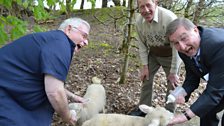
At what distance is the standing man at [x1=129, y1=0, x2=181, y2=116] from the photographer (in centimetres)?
418

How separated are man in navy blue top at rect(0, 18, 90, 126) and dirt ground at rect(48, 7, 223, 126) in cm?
213

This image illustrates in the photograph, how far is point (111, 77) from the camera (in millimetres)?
6125

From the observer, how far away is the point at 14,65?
257 centimetres

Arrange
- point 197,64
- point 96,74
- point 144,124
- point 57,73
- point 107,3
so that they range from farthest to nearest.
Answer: point 107,3, point 96,74, point 144,124, point 197,64, point 57,73

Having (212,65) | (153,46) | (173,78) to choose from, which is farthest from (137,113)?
(212,65)

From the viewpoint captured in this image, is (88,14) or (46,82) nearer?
(46,82)

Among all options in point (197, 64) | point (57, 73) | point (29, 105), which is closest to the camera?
point (57, 73)

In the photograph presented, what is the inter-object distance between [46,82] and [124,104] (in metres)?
2.94

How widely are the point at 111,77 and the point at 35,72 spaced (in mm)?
3607

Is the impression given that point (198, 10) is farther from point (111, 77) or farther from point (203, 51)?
point (203, 51)

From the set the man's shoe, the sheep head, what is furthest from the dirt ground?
the sheep head

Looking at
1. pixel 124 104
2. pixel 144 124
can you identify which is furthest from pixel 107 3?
pixel 144 124

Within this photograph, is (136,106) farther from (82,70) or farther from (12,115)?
(12,115)

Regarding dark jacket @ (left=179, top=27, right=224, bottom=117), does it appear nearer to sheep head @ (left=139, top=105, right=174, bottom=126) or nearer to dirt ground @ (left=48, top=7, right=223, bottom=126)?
sheep head @ (left=139, top=105, right=174, bottom=126)
